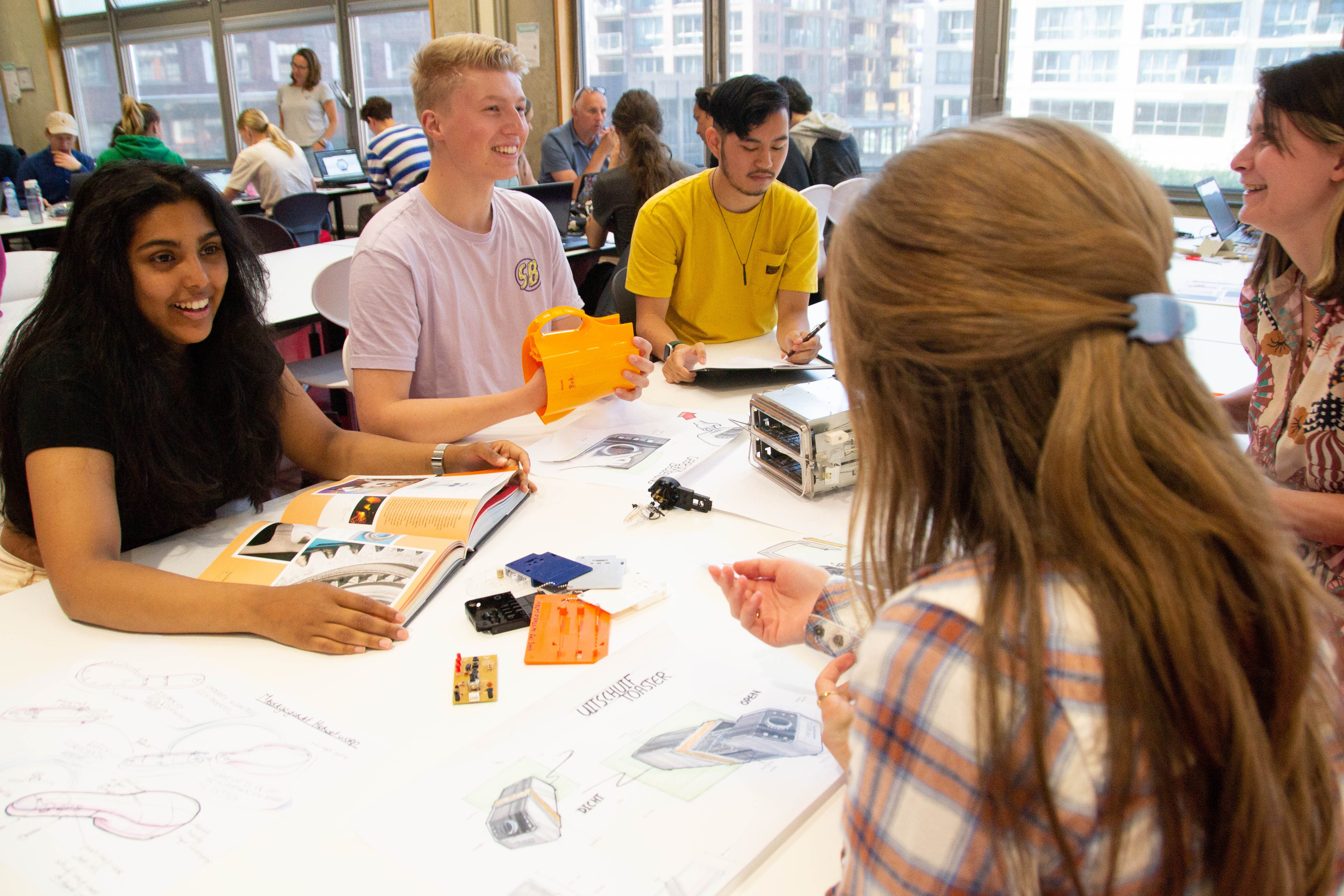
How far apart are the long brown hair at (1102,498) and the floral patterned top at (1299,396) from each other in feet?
2.54

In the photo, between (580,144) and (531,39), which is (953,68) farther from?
(531,39)

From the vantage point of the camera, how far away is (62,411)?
1.22m

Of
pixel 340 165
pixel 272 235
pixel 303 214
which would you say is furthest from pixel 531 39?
pixel 272 235

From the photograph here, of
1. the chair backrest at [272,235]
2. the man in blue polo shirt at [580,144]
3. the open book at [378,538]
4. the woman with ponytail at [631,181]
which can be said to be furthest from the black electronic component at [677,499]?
the man in blue polo shirt at [580,144]

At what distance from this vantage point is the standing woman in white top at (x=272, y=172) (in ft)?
19.2

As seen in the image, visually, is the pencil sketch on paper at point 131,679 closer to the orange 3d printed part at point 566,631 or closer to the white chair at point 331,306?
the orange 3d printed part at point 566,631

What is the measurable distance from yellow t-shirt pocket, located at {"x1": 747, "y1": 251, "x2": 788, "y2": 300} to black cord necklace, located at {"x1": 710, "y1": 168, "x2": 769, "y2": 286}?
0.05 feet

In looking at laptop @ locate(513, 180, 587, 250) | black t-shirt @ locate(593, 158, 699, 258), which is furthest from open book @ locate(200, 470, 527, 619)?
laptop @ locate(513, 180, 587, 250)

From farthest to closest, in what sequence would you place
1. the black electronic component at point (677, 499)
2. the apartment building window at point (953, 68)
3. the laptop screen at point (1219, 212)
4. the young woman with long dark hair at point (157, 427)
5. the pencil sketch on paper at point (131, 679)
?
the apartment building window at point (953, 68), the laptop screen at point (1219, 212), the black electronic component at point (677, 499), the young woman with long dark hair at point (157, 427), the pencil sketch on paper at point (131, 679)

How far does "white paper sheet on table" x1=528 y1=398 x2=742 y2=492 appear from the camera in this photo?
5.19 feet

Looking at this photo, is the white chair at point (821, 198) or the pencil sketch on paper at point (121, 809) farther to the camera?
the white chair at point (821, 198)

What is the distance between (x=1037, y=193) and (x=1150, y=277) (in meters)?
0.09

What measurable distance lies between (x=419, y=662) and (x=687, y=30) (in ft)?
20.8

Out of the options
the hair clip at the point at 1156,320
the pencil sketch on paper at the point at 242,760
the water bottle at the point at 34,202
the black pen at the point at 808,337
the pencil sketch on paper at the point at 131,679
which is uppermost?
the hair clip at the point at 1156,320
